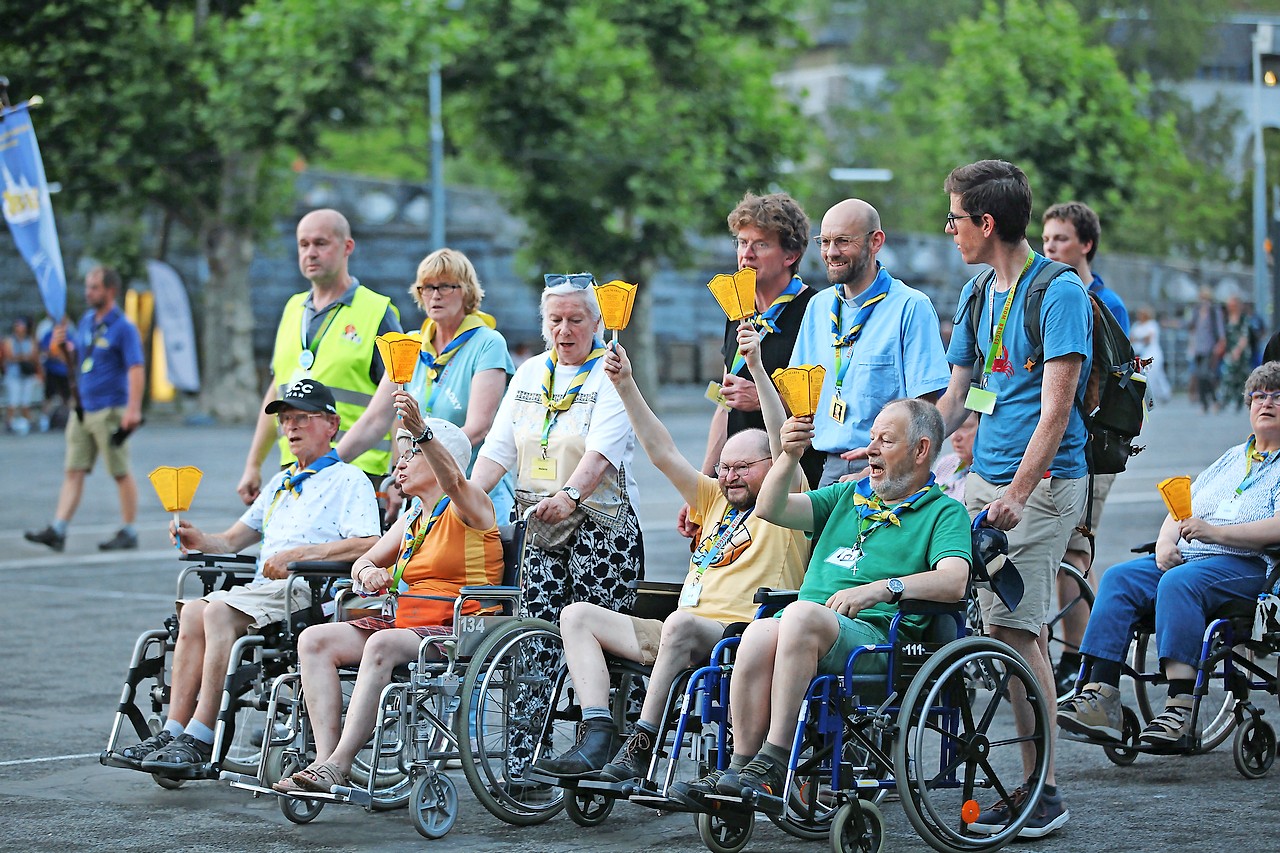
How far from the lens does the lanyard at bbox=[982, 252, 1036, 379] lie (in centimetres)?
607

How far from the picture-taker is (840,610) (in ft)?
18.1

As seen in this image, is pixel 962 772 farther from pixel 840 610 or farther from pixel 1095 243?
pixel 1095 243

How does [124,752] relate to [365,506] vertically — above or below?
below

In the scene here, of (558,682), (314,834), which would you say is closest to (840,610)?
(558,682)

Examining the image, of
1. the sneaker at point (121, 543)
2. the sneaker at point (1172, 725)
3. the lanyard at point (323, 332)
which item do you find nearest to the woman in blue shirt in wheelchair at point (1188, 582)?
the sneaker at point (1172, 725)

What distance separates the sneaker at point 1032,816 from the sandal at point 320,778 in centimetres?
200

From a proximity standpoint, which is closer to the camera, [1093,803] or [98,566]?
[1093,803]

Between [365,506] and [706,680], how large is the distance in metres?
1.94

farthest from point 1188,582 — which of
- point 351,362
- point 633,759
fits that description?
point 351,362

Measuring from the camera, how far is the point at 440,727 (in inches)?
233

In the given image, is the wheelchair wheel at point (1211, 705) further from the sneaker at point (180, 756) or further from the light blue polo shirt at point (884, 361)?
the sneaker at point (180, 756)

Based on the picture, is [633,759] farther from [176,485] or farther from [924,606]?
[176,485]

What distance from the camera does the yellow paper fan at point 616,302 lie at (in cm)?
591

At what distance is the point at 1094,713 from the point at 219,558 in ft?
10.7
